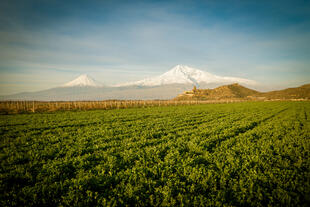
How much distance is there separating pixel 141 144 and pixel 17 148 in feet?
28.1

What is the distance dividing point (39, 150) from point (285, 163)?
1439 cm

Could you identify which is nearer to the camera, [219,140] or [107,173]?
[107,173]

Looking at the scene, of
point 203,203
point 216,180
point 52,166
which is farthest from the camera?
point 52,166

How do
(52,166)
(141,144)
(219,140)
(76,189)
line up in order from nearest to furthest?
(76,189), (52,166), (141,144), (219,140)

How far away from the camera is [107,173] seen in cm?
665

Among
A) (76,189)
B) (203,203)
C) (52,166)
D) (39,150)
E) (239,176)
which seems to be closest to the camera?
(203,203)

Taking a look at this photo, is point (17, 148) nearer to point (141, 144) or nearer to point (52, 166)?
point (52, 166)

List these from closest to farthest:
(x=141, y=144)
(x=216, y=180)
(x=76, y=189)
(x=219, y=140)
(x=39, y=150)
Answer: (x=76, y=189)
(x=216, y=180)
(x=39, y=150)
(x=141, y=144)
(x=219, y=140)

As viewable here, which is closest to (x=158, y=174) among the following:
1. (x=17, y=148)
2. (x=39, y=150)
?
(x=39, y=150)

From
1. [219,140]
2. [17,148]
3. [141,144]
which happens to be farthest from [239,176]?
[17,148]

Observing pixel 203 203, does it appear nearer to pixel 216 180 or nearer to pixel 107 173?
pixel 216 180

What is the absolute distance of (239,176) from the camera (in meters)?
6.28

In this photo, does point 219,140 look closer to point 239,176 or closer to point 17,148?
point 239,176

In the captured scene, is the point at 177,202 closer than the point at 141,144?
Yes
